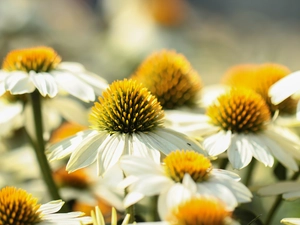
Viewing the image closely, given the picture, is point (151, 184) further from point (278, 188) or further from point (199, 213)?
point (278, 188)

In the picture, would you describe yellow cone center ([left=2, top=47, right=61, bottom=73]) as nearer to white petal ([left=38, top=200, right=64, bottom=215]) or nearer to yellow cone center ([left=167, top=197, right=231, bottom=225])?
white petal ([left=38, top=200, right=64, bottom=215])

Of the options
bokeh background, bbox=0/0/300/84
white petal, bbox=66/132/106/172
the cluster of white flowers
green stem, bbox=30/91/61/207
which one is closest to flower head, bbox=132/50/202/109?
the cluster of white flowers

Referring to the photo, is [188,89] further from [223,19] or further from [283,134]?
[223,19]

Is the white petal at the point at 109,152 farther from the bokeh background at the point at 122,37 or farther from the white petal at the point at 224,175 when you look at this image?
the bokeh background at the point at 122,37

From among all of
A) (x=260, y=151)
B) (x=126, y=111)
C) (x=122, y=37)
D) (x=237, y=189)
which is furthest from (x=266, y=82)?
(x=122, y=37)

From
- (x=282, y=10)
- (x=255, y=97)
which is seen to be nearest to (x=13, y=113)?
(x=255, y=97)

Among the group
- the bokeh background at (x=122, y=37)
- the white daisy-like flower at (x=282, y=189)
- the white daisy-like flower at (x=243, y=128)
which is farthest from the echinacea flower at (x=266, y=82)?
the bokeh background at (x=122, y=37)
